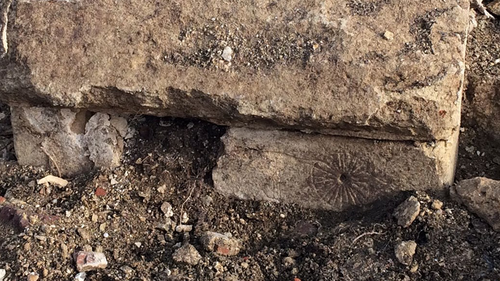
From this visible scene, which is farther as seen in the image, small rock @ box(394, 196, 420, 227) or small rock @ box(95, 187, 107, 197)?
small rock @ box(95, 187, 107, 197)

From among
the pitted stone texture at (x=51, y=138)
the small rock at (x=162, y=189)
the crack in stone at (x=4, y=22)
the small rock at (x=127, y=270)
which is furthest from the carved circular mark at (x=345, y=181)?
the crack in stone at (x=4, y=22)

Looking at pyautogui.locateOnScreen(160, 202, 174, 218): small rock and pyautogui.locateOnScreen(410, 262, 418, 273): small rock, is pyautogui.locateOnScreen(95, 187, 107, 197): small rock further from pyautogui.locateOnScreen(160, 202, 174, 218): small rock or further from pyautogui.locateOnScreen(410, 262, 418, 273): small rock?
pyautogui.locateOnScreen(410, 262, 418, 273): small rock

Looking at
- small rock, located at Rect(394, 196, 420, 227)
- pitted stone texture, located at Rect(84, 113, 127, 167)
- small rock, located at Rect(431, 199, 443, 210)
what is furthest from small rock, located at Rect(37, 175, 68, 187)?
small rock, located at Rect(431, 199, 443, 210)

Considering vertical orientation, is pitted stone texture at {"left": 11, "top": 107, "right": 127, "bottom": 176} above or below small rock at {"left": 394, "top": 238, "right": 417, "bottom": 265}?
above

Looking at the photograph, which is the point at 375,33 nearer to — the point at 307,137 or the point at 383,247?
the point at 307,137

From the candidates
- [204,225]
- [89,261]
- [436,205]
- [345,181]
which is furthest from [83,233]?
[436,205]

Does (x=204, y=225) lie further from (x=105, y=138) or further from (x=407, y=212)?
(x=407, y=212)
